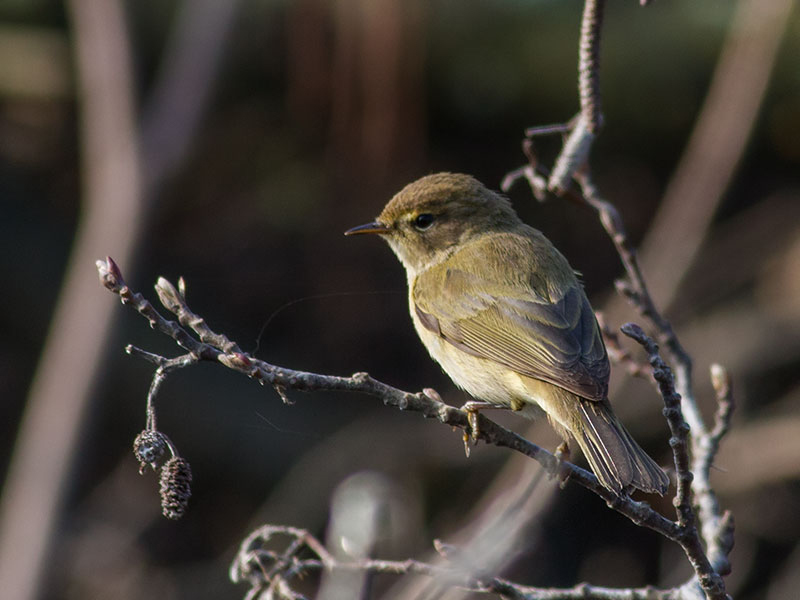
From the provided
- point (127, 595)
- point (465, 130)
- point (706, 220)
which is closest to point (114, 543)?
point (127, 595)

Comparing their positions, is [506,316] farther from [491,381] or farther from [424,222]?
[424,222]

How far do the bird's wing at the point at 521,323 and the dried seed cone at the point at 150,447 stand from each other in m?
1.31

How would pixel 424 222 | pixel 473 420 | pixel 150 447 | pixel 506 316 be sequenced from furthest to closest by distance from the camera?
pixel 424 222
pixel 506 316
pixel 473 420
pixel 150 447

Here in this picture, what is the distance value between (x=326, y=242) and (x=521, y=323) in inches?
177

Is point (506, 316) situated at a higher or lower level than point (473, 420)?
higher

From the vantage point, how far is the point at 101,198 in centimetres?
605

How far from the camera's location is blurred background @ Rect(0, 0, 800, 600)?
5988 mm

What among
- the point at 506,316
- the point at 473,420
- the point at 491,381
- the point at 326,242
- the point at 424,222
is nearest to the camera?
the point at 473,420

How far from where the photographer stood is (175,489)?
6.23 ft

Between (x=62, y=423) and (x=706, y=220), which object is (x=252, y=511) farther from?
(x=706, y=220)

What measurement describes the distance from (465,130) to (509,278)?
4320 millimetres

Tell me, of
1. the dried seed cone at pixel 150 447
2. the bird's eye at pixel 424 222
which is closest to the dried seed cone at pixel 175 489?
the dried seed cone at pixel 150 447

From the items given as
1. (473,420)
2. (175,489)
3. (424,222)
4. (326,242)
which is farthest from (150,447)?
(326,242)

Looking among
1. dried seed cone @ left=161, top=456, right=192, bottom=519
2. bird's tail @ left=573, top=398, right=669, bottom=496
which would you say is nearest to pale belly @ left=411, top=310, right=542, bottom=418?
bird's tail @ left=573, top=398, right=669, bottom=496
